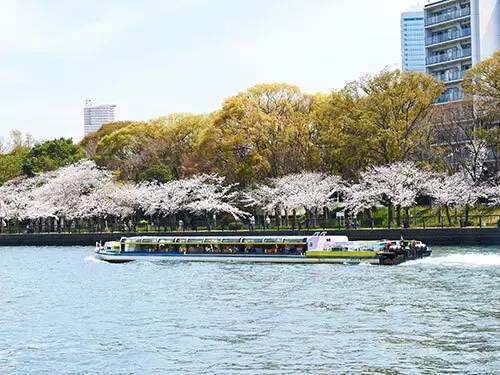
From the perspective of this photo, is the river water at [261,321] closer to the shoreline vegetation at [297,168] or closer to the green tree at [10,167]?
the shoreline vegetation at [297,168]

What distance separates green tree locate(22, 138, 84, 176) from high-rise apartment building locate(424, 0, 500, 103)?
4953 cm

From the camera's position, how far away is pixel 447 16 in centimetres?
10106

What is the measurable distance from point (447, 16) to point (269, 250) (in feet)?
A: 179

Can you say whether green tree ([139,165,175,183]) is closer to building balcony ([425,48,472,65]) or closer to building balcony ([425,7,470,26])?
building balcony ([425,48,472,65])

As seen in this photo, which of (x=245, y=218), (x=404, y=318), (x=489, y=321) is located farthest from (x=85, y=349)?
(x=245, y=218)

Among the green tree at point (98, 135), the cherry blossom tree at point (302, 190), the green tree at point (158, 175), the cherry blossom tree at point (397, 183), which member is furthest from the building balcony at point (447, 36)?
the green tree at point (98, 135)

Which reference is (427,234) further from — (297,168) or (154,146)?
(154,146)

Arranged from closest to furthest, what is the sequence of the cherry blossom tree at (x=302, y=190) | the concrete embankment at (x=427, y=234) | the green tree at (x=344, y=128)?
the concrete embankment at (x=427, y=234) → the green tree at (x=344, y=128) → the cherry blossom tree at (x=302, y=190)

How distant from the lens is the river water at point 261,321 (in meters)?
23.8

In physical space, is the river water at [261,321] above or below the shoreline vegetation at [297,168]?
below

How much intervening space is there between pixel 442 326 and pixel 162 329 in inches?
380

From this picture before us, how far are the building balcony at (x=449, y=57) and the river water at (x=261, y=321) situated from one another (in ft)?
175

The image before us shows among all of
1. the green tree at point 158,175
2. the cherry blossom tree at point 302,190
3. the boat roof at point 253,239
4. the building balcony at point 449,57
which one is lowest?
the boat roof at point 253,239

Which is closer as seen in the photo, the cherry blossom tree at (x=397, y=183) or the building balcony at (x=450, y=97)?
the cherry blossom tree at (x=397, y=183)
